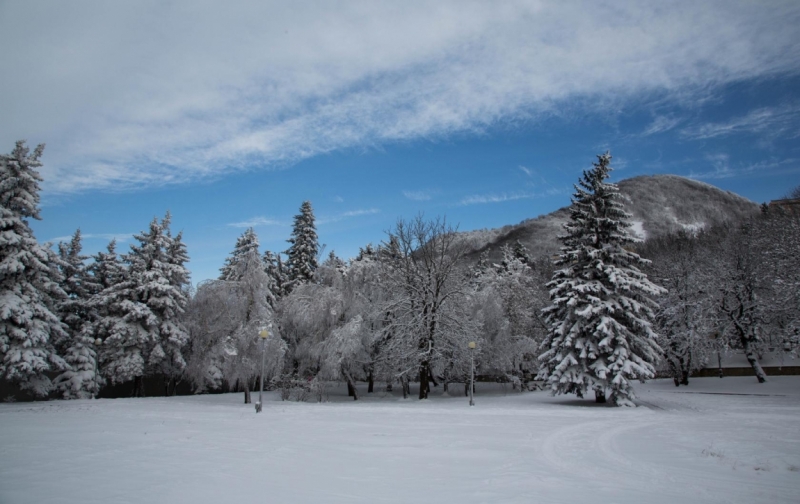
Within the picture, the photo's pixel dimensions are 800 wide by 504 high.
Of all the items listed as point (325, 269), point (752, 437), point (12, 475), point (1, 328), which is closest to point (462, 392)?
point (325, 269)

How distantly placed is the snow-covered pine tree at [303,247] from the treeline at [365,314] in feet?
37.8

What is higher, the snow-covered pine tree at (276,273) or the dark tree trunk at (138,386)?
the snow-covered pine tree at (276,273)

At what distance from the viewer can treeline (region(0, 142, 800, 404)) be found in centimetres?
2511

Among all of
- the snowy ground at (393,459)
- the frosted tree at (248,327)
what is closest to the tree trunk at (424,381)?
the frosted tree at (248,327)

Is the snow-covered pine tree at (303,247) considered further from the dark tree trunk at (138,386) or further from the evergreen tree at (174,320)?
the dark tree trunk at (138,386)

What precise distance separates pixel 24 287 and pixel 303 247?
22942mm

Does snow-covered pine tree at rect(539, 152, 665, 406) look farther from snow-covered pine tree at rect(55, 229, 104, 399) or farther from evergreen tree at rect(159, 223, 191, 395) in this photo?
snow-covered pine tree at rect(55, 229, 104, 399)

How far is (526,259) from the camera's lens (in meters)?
61.8

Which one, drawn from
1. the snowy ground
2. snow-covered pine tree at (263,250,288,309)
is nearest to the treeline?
the snowy ground

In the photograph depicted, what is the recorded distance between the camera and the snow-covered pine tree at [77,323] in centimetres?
2816

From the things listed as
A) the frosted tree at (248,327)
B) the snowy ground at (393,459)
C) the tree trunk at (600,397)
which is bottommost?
the tree trunk at (600,397)

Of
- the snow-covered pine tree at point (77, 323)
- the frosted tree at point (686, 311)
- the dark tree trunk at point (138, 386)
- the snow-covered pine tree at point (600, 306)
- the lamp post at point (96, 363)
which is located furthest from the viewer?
the frosted tree at point (686, 311)

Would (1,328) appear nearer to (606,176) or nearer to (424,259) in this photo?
(424,259)

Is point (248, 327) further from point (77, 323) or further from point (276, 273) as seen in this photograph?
point (276, 273)
